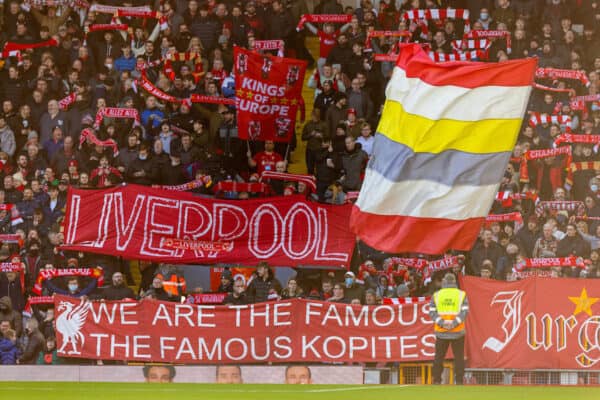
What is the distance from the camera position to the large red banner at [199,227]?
23.6 m

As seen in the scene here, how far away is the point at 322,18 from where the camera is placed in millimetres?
28125

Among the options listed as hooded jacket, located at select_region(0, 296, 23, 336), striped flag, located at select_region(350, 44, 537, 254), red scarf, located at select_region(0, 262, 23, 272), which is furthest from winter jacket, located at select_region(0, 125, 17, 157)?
striped flag, located at select_region(350, 44, 537, 254)

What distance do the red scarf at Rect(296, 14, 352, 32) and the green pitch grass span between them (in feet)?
36.5

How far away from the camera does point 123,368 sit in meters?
19.6

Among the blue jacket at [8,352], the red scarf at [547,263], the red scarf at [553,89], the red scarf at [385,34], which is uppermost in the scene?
the red scarf at [385,34]

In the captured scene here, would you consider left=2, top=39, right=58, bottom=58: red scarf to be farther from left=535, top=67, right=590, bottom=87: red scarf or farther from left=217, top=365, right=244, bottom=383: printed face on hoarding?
left=217, top=365, right=244, bottom=383: printed face on hoarding

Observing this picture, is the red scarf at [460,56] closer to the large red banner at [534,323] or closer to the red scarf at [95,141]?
the red scarf at [95,141]

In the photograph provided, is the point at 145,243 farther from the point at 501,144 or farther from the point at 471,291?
the point at 501,144

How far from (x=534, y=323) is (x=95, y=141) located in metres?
9.72

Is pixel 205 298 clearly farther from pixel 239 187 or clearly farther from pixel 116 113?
pixel 116 113

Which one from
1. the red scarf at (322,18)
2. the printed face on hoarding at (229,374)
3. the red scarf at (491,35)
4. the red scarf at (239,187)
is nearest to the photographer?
the printed face on hoarding at (229,374)

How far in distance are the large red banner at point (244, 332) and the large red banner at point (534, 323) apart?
2.81 feet

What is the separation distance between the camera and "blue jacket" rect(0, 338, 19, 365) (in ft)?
72.9

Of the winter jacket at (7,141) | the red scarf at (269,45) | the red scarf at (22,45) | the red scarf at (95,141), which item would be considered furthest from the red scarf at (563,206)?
the red scarf at (22,45)
